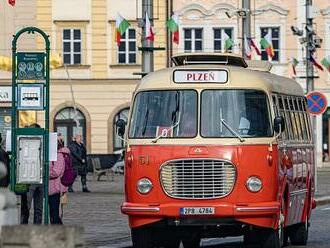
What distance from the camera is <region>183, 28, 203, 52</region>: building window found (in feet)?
242

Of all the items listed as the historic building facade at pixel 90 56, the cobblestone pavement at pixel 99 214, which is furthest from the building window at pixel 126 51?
the cobblestone pavement at pixel 99 214

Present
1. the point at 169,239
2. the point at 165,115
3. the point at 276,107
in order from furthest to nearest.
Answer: the point at 169,239, the point at 276,107, the point at 165,115

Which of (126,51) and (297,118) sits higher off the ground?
(126,51)

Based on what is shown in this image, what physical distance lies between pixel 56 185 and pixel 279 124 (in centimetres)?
584

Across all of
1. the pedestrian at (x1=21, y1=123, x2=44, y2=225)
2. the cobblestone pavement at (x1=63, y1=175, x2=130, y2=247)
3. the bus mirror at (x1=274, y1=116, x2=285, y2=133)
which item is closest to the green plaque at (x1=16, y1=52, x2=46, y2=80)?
the pedestrian at (x1=21, y1=123, x2=44, y2=225)

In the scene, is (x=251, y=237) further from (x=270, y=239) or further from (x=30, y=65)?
(x=30, y=65)

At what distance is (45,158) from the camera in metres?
25.0

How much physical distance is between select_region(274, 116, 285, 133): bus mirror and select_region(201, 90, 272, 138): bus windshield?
0.35ft

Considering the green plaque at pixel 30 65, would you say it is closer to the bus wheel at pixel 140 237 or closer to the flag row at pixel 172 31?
the bus wheel at pixel 140 237

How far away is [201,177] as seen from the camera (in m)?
21.2

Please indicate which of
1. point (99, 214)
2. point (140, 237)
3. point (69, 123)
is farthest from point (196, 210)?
point (69, 123)

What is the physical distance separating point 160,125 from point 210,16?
5285 centimetres

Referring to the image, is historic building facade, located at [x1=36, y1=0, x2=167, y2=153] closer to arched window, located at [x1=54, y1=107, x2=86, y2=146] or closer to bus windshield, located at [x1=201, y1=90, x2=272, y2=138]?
arched window, located at [x1=54, y1=107, x2=86, y2=146]

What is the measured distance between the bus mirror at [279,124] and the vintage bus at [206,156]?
0.05ft
